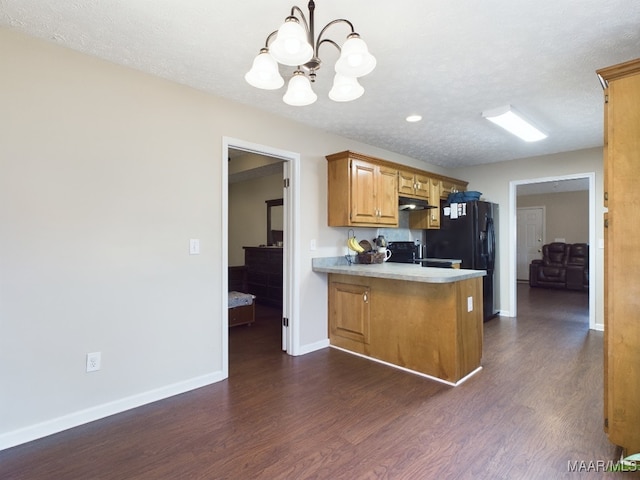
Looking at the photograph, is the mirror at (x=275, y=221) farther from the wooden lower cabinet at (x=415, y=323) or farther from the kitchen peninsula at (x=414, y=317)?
the wooden lower cabinet at (x=415, y=323)

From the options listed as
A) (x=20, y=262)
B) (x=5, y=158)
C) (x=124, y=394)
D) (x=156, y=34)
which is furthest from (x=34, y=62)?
(x=124, y=394)

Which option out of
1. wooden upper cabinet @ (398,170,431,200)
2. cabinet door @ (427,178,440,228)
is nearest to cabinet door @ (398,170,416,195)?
wooden upper cabinet @ (398,170,431,200)

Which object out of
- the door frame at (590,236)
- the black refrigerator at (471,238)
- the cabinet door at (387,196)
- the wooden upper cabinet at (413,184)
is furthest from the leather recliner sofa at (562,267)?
the cabinet door at (387,196)

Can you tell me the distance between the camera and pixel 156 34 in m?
1.96

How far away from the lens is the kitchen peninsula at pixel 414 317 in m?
2.73

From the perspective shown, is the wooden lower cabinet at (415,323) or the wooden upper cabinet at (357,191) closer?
the wooden lower cabinet at (415,323)

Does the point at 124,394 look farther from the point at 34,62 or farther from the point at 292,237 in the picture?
the point at 34,62

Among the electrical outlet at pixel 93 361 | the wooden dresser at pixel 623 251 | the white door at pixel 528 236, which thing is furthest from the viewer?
the white door at pixel 528 236

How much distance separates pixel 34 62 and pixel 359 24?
1939mm

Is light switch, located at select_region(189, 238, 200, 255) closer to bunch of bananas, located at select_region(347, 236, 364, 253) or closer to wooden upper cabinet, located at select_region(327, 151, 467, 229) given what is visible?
wooden upper cabinet, located at select_region(327, 151, 467, 229)

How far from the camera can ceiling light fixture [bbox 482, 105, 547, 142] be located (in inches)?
120

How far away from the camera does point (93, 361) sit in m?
2.21

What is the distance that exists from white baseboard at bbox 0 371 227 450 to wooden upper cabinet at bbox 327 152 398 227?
194 cm

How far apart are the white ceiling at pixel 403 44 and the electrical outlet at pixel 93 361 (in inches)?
77.2
